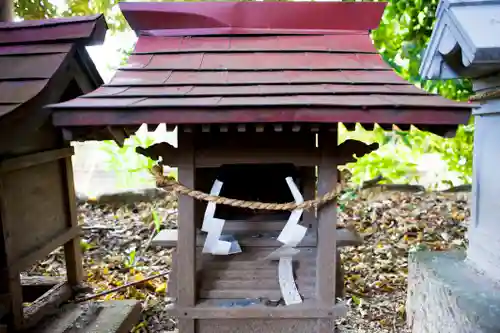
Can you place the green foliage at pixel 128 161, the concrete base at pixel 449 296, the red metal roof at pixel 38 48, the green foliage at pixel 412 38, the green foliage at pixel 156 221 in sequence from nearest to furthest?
the concrete base at pixel 449 296, the red metal roof at pixel 38 48, the green foliage at pixel 412 38, the green foliage at pixel 156 221, the green foliage at pixel 128 161

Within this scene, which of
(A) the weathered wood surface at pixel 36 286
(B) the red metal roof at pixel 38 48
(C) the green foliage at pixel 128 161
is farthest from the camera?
(C) the green foliage at pixel 128 161

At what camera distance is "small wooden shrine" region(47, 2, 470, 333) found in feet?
5.19

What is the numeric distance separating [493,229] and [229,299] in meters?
1.66

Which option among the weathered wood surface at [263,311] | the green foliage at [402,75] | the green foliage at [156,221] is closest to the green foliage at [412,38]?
the green foliage at [402,75]

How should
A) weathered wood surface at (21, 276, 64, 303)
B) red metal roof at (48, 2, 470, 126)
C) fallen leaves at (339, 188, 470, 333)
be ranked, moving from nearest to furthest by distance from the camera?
red metal roof at (48, 2, 470, 126), weathered wood surface at (21, 276, 64, 303), fallen leaves at (339, 188, 470, 333)

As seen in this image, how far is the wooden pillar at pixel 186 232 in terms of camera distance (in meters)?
1.86

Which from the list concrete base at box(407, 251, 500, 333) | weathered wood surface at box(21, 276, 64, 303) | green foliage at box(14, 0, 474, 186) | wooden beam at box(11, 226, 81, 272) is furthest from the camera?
green foliage at box(14, 0, 474, 186)

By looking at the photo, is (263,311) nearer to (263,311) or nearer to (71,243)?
(263,311)

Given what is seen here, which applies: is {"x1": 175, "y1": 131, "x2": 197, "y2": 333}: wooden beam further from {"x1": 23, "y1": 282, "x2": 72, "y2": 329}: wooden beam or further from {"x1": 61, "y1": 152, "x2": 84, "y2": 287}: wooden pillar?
{"x1": 61, "y1": 152, "x2": 84, "y2": 287}: wooden pillar

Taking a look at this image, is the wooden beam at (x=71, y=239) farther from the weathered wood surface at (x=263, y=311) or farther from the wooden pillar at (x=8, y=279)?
the weathered wood surface at (x=263, y=311)

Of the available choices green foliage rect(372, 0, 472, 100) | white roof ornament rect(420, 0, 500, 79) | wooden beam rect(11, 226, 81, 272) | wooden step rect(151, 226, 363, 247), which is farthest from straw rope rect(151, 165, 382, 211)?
green foliage rect(372, 0, 472, 100)

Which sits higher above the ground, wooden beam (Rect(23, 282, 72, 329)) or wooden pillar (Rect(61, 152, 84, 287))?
wooden pillar (Rect(61, 152, 84, 287))

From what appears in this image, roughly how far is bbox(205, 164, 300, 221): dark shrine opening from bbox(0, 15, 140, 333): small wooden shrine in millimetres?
991

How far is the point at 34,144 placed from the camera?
2.71 meters
